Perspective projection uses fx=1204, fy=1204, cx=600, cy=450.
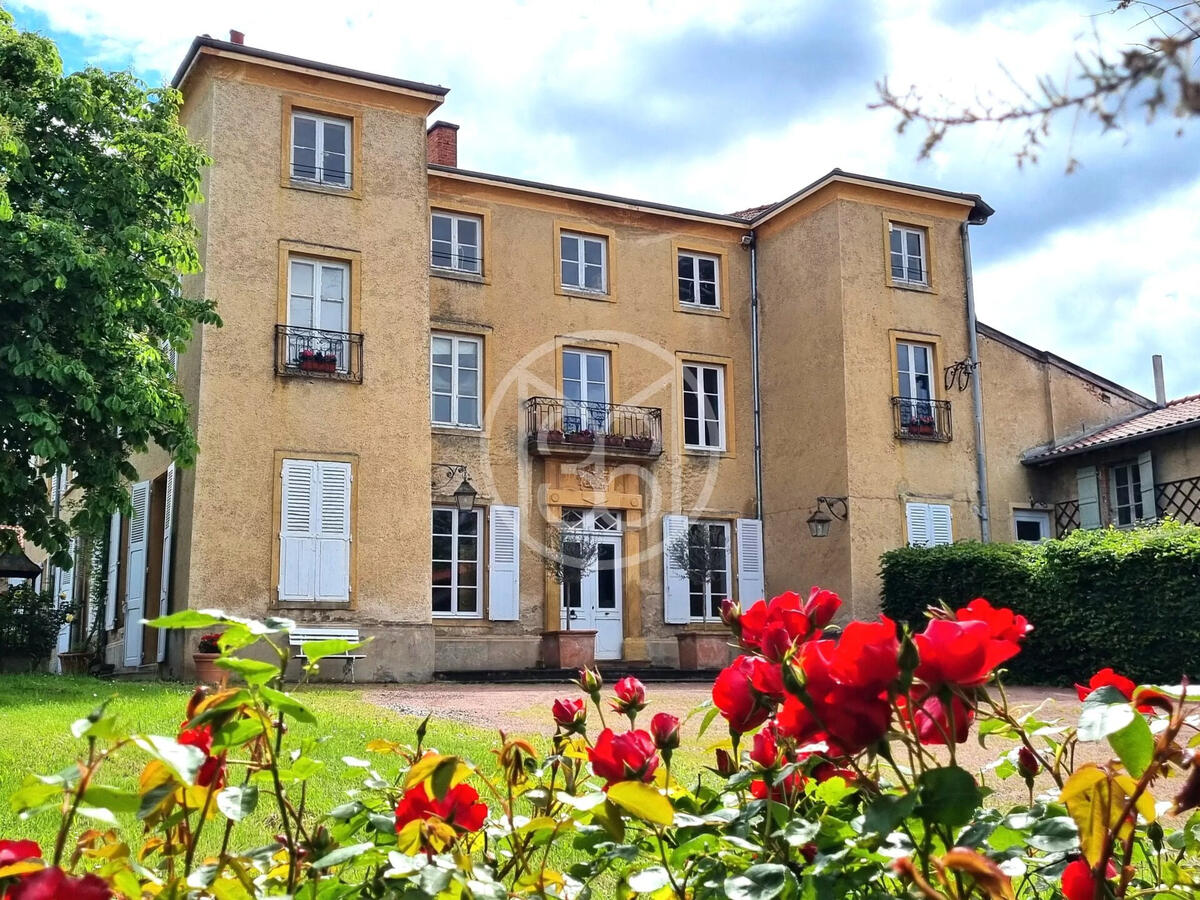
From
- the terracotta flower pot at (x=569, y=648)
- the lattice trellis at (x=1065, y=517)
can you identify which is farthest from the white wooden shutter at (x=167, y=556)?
the lattice trellis at (x=1065, y=517)

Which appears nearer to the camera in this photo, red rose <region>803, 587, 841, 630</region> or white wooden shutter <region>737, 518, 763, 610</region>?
red rose <region>803, 587, 841, 630</region>

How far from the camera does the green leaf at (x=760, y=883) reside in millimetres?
1188

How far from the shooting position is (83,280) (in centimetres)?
1232

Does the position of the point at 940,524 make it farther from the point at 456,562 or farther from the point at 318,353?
the point at 318,353

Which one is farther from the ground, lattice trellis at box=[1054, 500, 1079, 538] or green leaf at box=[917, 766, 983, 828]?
lattice trellis at box=[1054, 500, 1079, 538]

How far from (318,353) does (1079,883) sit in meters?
15.2

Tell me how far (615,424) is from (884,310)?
15.5 feet

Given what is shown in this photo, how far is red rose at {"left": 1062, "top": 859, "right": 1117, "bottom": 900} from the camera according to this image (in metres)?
1.17

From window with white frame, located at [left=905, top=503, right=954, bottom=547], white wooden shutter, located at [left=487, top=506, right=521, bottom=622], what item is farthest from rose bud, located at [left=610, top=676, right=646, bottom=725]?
window with white frame, located at [left=905, top=503, right=954, bottom=547]

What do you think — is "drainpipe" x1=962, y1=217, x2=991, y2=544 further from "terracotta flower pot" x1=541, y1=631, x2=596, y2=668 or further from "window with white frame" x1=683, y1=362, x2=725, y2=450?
"terracotta flower pot" x1=541, y1=631, x2=596, y2=668

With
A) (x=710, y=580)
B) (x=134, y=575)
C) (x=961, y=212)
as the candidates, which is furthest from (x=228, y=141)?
(x=961, y=212)

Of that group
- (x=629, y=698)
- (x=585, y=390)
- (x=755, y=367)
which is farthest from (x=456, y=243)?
(x=629, y=698)

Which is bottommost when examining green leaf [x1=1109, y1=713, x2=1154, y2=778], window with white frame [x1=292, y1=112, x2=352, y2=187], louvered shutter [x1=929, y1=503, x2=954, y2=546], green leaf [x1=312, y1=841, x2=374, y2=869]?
green leaf [x1=312, y1=841, x2=374, y2=869]

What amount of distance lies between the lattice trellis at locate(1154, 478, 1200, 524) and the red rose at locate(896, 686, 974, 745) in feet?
62.7
